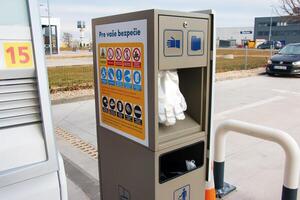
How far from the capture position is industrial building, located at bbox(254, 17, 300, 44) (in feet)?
187

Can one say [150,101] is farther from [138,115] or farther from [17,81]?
[17,81]

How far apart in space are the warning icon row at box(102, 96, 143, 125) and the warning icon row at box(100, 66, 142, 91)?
11cm

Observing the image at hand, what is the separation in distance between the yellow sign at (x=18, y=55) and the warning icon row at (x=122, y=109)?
72 cm

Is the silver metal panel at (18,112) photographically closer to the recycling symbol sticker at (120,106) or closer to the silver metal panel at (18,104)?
the silver metal panel at (18,104)

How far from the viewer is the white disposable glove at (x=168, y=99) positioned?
1.77 m

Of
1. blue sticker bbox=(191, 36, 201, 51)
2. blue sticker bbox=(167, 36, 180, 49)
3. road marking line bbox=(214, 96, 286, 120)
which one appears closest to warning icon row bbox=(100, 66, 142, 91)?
blue sticker bbox=(167, 36, 180, 49)

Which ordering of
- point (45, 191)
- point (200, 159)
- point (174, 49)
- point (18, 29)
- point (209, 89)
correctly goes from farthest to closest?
1. point (200, 159)
2. point (209, 89)
3. point (174, 49)
4. point (45, 191)
5. point (18, 29)

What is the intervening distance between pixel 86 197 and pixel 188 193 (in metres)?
1.16

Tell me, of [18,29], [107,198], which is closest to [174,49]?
[18,29]

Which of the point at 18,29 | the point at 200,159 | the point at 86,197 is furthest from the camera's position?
the point at 86,197

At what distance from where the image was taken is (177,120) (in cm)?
197

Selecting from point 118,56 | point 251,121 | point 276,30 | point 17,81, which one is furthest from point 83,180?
point 276,30

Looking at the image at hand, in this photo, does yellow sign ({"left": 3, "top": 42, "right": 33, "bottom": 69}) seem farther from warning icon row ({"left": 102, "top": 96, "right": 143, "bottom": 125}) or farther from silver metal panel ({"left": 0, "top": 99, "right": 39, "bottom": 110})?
warning icon row ({"left": 102, "top": 96, "right": 143, "bottom": 125})

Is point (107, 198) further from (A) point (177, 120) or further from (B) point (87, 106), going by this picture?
(B) point (87, 106)
